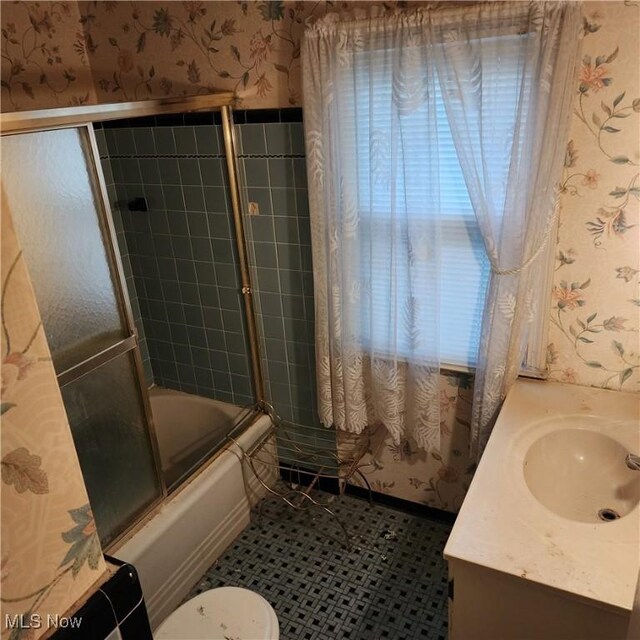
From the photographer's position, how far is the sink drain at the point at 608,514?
160cm

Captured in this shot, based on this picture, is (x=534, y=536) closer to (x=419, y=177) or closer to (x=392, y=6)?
(x=419, y=177)

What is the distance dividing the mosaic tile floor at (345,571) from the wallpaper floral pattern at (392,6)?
0.60 feet

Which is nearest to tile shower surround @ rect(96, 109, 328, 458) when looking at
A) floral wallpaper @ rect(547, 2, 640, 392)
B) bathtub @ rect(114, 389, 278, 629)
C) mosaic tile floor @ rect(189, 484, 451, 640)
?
bathtub @ rect(114, 389, 278, 629)

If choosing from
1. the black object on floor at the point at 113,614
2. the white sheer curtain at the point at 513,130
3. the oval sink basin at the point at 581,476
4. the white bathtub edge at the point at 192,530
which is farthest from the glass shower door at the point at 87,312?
the oval sink basin at the point at 581,476

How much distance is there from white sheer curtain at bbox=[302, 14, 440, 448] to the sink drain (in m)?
0.61

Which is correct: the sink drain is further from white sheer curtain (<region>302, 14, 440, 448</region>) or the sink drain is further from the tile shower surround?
the tile shower surround

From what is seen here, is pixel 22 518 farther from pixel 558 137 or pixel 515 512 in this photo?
pixel 558 137

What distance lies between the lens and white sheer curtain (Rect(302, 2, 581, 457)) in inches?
61.7

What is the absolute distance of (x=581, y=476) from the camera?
170cm

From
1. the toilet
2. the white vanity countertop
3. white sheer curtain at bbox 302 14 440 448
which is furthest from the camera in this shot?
white sheer curtain at bbox 302 14 440 448

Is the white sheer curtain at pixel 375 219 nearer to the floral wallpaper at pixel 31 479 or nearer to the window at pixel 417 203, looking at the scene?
the window at pixel 417 203

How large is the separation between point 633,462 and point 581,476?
19cm

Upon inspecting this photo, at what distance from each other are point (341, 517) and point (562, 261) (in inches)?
54.9

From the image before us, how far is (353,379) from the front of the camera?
212 cm
